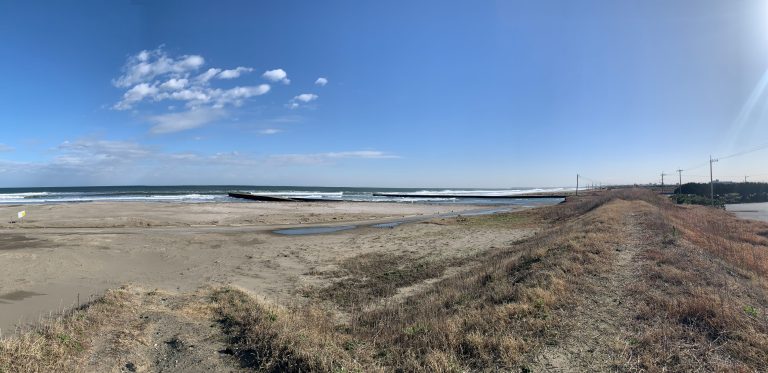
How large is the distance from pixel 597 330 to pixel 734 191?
102 m

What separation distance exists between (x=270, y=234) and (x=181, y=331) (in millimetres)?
18959

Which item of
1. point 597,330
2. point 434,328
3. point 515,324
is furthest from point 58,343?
point 597,330

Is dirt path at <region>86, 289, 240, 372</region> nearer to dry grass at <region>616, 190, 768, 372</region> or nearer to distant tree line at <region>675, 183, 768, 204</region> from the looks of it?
dry grass at <region>616, 190, 768, 372</region>

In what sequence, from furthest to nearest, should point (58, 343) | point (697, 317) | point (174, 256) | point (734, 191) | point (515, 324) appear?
point (734, 191) < point (174, 256) < point (515, 324) < point (697, 317) < point (58, 343)

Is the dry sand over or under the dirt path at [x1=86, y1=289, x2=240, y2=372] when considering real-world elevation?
under

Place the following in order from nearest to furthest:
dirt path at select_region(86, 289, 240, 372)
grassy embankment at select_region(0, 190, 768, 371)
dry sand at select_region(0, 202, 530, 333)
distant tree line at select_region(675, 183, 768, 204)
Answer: grassy embankment at select_region(0, 190, 768, 371) < dirt path at select_region(86, 289, 240, 372) < dry sand at select_region(0, 202, 530, 333) < distant tree line at select_region(675, 183, 768, 204)

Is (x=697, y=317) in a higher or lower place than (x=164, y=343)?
higher

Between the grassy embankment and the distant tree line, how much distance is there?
78.8 metres

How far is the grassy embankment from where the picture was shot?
4828 millimetres

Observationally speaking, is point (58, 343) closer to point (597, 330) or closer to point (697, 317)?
point (597, 330)

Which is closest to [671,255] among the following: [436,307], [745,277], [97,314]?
[745,277]

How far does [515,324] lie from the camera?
595cm

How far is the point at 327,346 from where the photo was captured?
17.1ft

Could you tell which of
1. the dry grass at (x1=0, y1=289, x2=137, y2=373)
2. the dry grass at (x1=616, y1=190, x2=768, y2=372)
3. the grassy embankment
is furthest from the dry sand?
the dry grass at (x1=616, y1=190, x2=768, y2=372)
